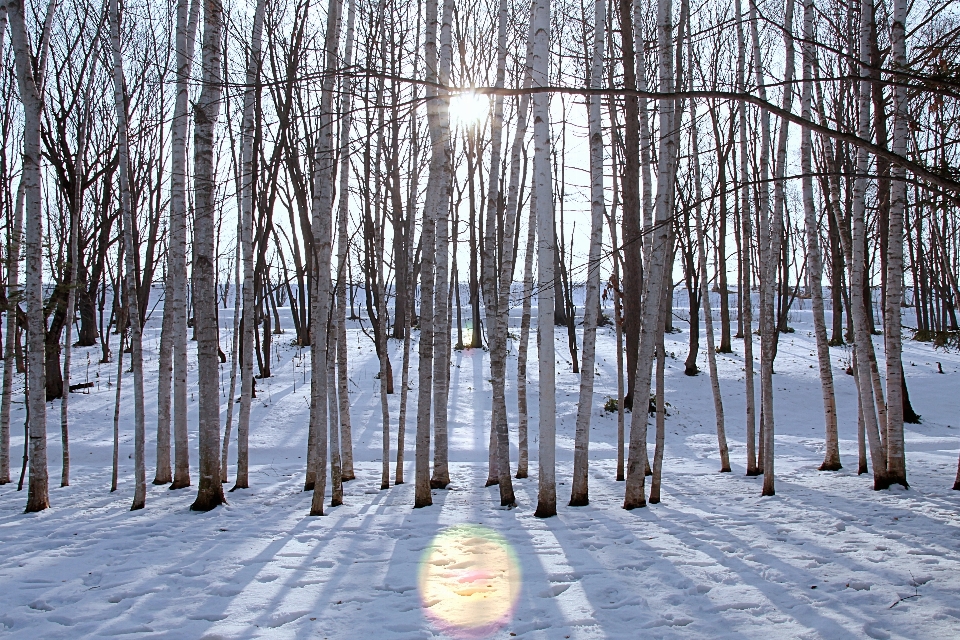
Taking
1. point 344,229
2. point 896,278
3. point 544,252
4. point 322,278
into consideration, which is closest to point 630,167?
point 544,252

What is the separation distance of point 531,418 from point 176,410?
8230 millimetres

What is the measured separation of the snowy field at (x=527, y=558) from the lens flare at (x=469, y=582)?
0.10 meters

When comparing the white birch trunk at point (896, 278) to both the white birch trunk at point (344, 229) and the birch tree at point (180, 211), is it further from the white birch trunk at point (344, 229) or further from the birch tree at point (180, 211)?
the birch tree at point (180, 211)

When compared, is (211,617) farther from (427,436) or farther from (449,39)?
(449,39)

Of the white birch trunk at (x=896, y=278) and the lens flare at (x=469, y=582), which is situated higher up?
the white birch trunk at (x=896, y=278)

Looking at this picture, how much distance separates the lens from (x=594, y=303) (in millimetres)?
6773

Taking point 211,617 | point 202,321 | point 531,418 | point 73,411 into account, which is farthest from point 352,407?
point 211,617

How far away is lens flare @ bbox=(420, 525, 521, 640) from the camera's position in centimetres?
363

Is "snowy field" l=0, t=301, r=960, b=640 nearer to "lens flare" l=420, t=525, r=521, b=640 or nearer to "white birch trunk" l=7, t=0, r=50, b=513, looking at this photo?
"lens flare" l=420, t=525, r=521, b=640

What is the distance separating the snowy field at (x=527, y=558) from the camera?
3.57 metres

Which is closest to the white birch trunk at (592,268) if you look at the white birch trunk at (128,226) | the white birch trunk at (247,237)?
the white birch trunk at (247,237)

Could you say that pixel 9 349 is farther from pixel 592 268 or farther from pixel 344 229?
pixel 592 268

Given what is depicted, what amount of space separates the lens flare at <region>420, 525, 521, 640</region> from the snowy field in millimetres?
95

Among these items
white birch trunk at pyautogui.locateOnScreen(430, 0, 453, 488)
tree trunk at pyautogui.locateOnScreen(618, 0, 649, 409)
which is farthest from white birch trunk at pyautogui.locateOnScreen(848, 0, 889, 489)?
white birch trunk at pyautogui.locateOnScreen(430, 0, 453, 488)
